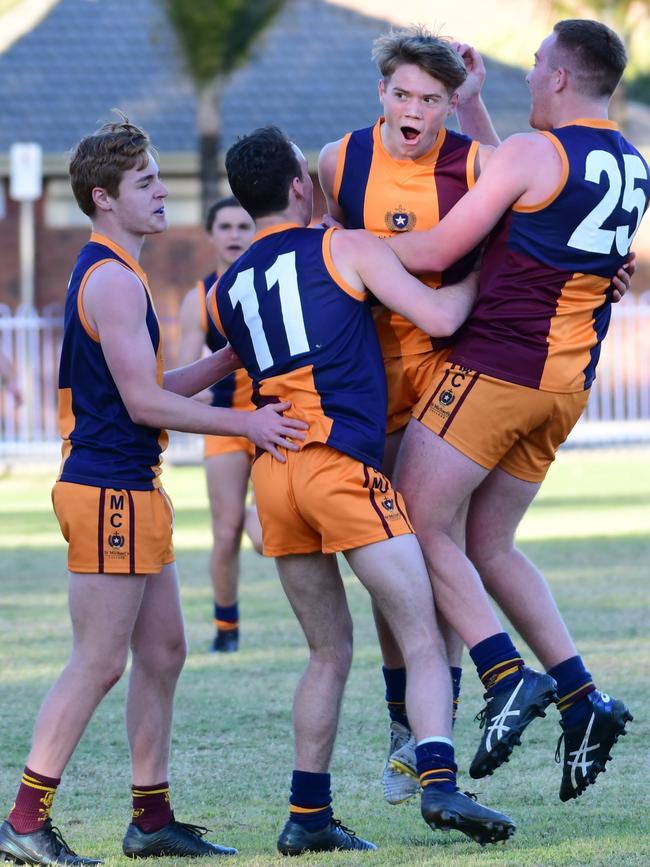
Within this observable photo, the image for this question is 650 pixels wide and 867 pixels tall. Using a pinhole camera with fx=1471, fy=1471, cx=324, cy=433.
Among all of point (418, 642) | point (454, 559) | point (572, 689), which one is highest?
point (454, 559)

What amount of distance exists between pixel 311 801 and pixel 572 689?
1.07 meters

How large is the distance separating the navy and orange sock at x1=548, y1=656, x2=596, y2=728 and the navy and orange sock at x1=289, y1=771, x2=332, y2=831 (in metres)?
0.92

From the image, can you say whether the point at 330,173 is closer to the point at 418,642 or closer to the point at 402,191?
the point at 402,191

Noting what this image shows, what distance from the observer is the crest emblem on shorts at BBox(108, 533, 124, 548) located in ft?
15.9

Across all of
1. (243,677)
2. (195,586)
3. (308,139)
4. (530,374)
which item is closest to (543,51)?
(530,374)

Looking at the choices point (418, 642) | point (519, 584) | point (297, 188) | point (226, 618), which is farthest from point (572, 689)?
point (226, 618)

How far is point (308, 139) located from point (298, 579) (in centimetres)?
2245

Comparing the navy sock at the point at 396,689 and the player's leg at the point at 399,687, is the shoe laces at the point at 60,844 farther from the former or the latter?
the navy sock at the point at 396,689

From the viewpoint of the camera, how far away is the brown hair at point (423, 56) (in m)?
5.00

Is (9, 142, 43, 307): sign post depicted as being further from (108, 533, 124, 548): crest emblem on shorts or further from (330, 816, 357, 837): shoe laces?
(330, 816, 357, 837): shoe laces

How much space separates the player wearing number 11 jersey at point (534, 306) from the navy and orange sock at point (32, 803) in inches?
56.6

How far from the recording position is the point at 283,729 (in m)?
6.69

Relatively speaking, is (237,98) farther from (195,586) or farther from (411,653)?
(411,653)

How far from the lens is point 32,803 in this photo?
15.6 ft
